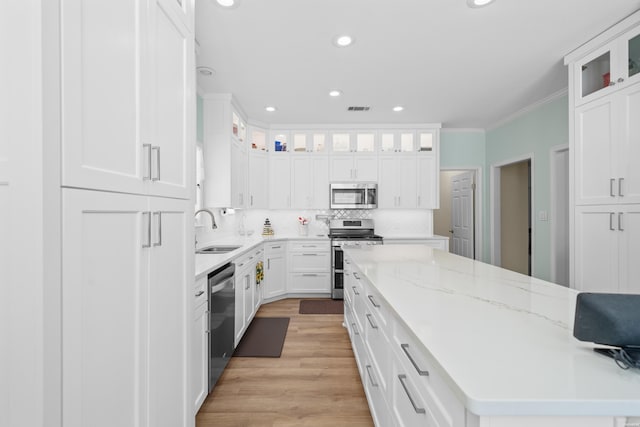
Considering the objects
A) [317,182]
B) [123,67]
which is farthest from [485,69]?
[123,67]

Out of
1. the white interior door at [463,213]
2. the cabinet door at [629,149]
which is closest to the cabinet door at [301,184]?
the white interior door at [463,213]

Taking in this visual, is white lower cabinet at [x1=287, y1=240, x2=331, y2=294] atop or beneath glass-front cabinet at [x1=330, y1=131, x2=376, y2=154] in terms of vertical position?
beneath

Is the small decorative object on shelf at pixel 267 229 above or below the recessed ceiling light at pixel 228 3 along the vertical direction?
below

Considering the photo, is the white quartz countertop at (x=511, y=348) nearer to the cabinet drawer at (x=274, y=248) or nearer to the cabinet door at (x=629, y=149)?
the cabinet door at (x=629, y=149)

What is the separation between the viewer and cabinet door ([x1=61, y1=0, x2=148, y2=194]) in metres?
0.76

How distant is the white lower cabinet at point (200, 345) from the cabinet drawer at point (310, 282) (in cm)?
269

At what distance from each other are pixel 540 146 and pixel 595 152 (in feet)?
5.35

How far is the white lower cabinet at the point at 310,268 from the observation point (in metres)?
4.66

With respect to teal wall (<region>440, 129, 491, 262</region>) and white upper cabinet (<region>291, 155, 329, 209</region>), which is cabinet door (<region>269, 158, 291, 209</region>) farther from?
teal wall (<region>440, 129, 491, 262</region>)

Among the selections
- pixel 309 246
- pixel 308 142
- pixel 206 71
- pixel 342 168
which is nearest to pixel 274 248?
pixel 309 246

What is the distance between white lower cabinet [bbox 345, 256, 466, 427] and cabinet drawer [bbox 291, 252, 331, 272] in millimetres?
2570

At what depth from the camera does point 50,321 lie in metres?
0.71

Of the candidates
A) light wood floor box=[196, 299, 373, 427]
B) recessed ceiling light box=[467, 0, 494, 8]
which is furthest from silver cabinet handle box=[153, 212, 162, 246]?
recessed ceiling light box=[467, 0, 494, 8]

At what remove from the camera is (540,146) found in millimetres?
4066
